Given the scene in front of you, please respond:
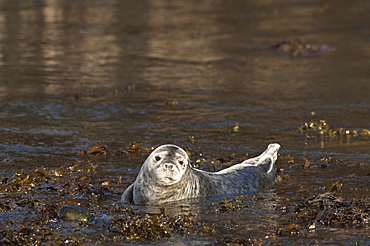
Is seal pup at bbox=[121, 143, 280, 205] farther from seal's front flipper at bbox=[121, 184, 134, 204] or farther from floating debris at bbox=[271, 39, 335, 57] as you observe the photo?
floating debris at bbox=[271, 39, 335, 57]

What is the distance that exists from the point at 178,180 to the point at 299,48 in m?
11.9

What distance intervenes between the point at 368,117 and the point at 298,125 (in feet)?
3.95

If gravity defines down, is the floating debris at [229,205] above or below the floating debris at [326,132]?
above

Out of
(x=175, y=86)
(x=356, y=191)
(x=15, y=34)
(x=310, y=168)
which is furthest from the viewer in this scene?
(x=15, y=34)

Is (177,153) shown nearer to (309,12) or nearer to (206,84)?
(206,84)

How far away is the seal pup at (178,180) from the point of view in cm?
689

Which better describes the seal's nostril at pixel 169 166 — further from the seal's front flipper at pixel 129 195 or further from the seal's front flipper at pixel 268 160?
the seal's front flipper at pixel 268 160

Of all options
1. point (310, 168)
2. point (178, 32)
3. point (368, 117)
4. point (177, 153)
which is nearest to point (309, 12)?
point (178, 32)

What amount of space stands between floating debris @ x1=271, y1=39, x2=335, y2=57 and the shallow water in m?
0.19

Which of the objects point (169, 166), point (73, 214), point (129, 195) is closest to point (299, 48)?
point (129, 195)

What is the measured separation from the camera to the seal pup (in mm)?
6887

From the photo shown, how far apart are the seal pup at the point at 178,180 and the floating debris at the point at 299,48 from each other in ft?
34.3

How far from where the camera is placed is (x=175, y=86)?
45.8ft

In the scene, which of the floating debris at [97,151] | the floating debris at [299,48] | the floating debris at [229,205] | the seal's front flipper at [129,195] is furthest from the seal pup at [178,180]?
the floating debris at [299,48]
